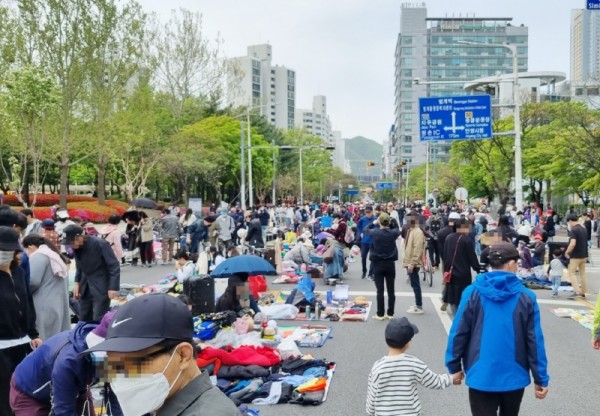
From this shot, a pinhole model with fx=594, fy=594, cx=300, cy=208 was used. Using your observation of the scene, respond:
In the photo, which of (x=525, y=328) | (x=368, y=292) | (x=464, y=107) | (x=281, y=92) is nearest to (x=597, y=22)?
(x=281, y=92)

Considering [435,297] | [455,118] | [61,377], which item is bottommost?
[435,297]

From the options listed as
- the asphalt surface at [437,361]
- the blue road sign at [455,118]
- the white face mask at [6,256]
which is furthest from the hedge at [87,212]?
the white face mask at [6,256]

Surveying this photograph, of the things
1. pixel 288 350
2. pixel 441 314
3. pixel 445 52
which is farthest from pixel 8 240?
pixel 445 52

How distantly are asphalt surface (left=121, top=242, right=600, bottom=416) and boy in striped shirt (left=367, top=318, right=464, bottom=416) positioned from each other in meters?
1.80

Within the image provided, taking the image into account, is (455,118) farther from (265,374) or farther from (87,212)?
(87,212)

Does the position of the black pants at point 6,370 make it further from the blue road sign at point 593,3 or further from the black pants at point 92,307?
the blue road sign at point 593,3

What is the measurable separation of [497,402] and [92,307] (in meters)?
5.40

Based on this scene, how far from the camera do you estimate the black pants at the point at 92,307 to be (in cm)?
759

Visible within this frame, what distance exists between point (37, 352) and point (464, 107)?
2091 cm

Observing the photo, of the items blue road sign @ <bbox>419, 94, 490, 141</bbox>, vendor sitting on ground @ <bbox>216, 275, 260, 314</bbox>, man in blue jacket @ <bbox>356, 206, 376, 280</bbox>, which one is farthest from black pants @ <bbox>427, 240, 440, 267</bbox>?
vendor sitting on ground @ <bbox>216, 275, 260, 314</bbox>

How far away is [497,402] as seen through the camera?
4227 mm

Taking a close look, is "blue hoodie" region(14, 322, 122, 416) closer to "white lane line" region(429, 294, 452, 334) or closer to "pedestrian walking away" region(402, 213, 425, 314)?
"white lane line" region(429, 294, 452, 334)

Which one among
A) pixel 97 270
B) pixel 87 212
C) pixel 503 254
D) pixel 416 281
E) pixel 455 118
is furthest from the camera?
pixel 87 212

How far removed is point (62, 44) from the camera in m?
30.7
